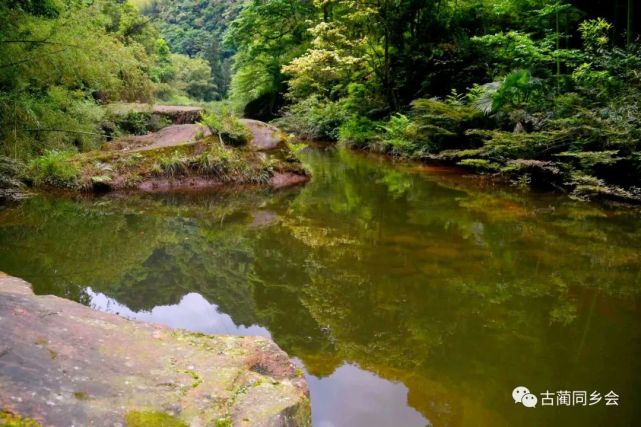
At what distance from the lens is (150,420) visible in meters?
1.96

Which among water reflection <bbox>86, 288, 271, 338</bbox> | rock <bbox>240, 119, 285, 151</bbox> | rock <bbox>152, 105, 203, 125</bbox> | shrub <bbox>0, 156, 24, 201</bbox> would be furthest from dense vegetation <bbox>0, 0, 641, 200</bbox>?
water reflection <bbox>86, 288, 271, 338</bbox>

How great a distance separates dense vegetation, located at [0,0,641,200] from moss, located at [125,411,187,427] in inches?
284

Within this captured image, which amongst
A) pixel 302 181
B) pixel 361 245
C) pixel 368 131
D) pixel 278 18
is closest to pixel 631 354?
pixel 361 245

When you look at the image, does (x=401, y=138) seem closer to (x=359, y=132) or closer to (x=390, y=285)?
(x=359, y=132)

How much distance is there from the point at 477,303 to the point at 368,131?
499 inches

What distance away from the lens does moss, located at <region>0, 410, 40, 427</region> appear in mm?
1722

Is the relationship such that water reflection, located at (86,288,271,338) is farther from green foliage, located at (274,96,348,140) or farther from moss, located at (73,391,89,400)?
green foliage, located at (274,96,348,140)

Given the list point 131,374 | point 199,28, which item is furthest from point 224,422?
point 199,28

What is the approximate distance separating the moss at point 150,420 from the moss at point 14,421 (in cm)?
33

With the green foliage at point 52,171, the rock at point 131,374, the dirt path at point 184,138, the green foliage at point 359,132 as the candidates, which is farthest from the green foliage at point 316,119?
the rock at point 131,374

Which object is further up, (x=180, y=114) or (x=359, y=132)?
(x=180, y=114)

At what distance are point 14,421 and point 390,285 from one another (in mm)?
3111

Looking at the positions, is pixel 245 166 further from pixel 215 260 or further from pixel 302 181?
pixel 215 260

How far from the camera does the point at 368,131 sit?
16.1m
